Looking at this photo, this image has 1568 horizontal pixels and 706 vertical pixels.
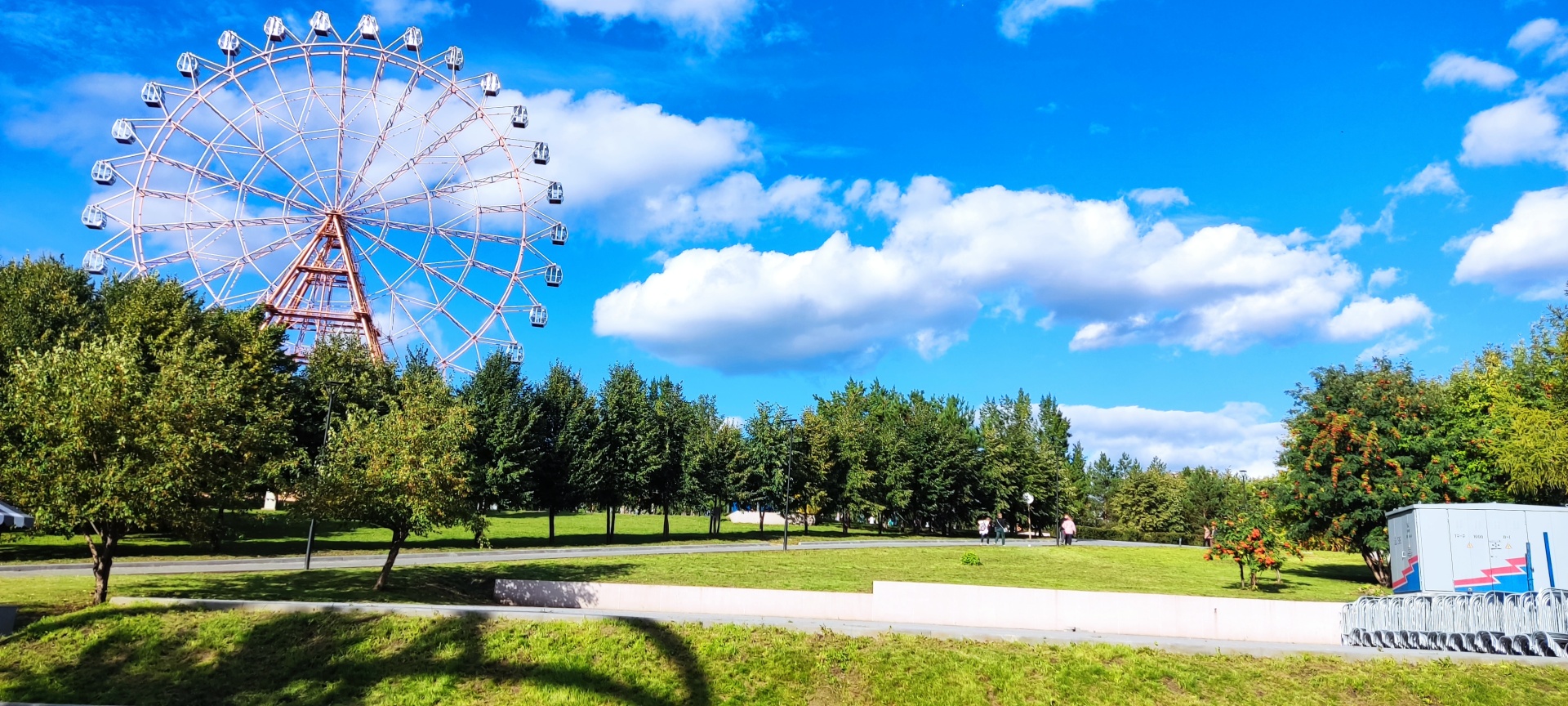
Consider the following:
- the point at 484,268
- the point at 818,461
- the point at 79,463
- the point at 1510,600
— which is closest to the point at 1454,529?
the point at 1510,600

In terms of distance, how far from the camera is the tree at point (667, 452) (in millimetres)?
50344

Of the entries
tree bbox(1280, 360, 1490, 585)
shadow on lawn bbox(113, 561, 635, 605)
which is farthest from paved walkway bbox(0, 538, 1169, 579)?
tree bbox(1280, 360, 1490, 585)

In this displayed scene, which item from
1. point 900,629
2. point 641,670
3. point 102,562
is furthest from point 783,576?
point 102,562

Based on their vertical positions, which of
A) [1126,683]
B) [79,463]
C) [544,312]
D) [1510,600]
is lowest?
[1126,683]

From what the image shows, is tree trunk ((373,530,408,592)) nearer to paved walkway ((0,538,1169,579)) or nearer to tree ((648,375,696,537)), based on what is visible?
paved walkway ((0,538,1169,579))

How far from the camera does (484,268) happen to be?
169 feet

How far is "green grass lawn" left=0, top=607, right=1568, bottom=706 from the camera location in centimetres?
1570

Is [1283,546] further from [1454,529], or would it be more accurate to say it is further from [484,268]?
[484,268]

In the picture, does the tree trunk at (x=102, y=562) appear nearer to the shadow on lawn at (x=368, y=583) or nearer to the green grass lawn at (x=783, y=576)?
the green grass lawn at (x=783, y=576)

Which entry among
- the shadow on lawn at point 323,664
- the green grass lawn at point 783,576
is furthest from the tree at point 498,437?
the shadow on lawn at point 323,664

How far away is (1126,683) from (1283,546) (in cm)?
1974

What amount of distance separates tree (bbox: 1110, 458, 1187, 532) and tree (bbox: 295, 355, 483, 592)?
68278 millimetres

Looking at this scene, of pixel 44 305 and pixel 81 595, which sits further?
pixel 44 305

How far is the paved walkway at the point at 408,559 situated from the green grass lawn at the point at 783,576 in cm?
180
